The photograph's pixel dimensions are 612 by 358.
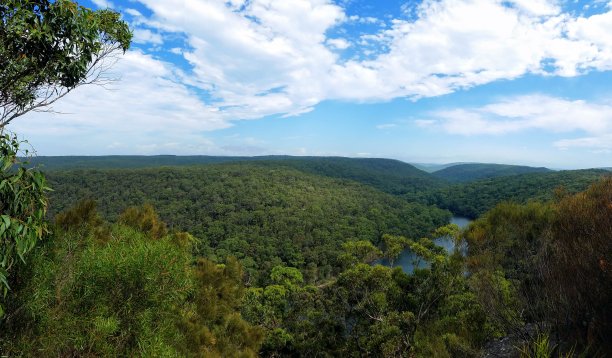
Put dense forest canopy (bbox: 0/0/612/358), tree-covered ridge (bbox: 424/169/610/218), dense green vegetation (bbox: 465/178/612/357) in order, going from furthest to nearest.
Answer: tree-covered ridge (bbox: 424/169/610/218) → dense green vegetation (bbox: 465/178/612/357) → dense forest canopy (bbox: 0/0/612/358)

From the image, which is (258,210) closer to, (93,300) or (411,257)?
(411,257)

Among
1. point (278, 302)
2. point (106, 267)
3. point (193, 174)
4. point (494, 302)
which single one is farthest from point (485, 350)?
point (193, 174)

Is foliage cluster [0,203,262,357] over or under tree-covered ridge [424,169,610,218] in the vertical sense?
over

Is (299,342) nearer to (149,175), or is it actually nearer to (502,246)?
(502,246)

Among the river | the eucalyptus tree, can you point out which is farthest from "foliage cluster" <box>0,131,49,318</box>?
the river

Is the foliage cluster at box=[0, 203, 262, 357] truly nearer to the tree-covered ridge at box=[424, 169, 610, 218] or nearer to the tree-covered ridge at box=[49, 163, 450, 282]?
the tree-covered ridge at box=[49, 163, 450, 282]

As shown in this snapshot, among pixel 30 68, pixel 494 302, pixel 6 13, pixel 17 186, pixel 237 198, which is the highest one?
pixel 6 13

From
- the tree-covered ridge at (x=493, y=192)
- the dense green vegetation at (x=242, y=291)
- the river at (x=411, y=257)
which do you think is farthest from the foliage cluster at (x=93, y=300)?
the tree-covered ridge at (x=493, y=192)

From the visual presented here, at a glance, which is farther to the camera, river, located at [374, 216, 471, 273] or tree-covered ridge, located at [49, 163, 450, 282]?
tree-covered ridge, located at [49, 163, 450, 282]

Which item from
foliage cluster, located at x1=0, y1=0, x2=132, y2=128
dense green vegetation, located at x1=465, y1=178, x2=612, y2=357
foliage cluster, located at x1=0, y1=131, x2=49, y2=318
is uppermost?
foliage cluster, located at x1=0, y1=0, x2=132, y2=128
